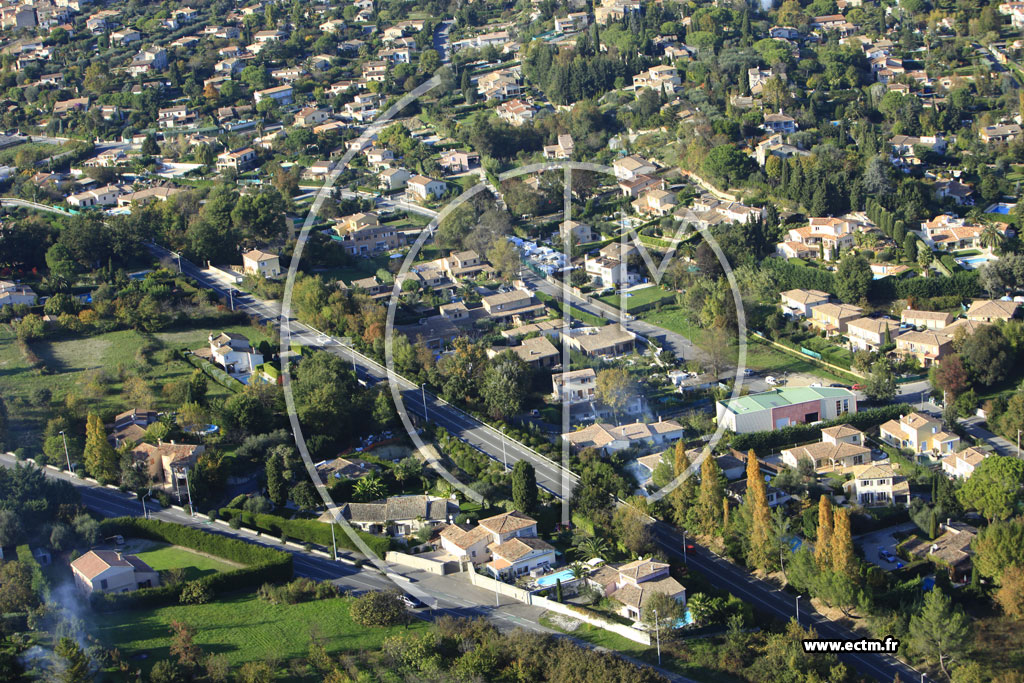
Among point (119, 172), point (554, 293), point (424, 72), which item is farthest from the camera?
point (424, 72)

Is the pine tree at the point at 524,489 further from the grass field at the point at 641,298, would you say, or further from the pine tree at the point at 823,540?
the grass field at the point at 641,298

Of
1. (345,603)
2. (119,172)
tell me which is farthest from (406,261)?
(345,603)

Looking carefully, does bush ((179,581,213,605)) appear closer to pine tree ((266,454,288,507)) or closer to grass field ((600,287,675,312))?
pine tree ((266,454,288,507))

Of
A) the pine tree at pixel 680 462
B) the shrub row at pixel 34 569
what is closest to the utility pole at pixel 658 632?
the pine tree at pixel 680 462

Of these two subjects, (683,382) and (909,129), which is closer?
(683,382)

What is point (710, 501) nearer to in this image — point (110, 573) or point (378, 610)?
point (378, 610)

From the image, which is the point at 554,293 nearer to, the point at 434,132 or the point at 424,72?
the point at 434,132

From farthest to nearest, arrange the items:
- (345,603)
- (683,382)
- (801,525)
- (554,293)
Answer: (554,293), (683,382), (801,525), (345,603)
